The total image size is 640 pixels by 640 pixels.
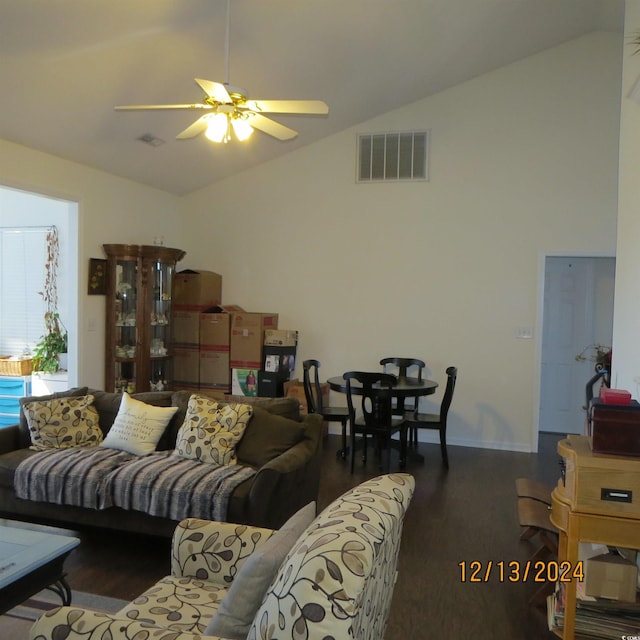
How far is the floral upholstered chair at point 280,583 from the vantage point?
1.29 m

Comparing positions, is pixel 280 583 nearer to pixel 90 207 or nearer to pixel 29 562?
pixel 29 562

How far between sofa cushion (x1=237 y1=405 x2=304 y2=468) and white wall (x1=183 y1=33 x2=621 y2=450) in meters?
2.74

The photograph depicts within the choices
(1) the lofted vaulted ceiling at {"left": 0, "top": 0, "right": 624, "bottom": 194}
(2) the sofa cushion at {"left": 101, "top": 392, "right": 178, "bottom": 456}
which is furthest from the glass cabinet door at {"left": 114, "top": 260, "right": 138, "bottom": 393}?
(2) the sofa cushion at {"left": 101, "top": 392, "right": 178, "bottom": 456}

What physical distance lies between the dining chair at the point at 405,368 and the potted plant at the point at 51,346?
11.3 feet

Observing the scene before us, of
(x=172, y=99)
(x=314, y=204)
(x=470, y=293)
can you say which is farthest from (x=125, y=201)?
Answer: (x=470, y=293)

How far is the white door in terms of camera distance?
6.34 m

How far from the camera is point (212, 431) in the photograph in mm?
3506

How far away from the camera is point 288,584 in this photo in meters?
1.35

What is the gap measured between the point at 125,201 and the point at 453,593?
4791 millimetres

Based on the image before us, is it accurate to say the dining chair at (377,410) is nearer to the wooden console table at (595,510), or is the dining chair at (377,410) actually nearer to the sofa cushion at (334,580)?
the wooden console table at (595,510)

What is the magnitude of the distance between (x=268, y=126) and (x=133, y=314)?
2806 millimetres

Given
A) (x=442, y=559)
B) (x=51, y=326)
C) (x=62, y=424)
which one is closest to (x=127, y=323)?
(x=51, y=326)

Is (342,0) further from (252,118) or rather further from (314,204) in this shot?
(314,204)

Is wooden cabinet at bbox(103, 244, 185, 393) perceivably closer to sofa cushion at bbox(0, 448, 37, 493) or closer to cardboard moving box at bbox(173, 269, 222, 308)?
cardboard moving box at bbox(173, 269, 222, 308)
